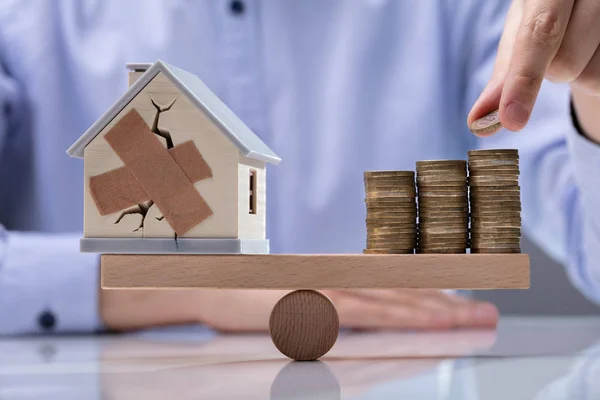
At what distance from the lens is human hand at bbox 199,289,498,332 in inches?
56.6

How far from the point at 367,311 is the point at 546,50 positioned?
69cm

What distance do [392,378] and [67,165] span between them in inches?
52.2

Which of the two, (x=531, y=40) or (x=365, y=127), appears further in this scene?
(x=365, y=127)

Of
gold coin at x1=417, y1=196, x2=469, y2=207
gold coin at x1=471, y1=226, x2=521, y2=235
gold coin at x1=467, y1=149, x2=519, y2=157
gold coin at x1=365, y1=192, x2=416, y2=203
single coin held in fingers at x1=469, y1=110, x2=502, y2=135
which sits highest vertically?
single coin held in fingers at x1=469, y1=110, x2=502, y2=135

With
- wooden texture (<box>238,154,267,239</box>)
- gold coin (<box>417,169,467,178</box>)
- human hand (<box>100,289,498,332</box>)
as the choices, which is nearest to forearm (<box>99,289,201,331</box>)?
human hand (<box>100,289,498,332</box>)

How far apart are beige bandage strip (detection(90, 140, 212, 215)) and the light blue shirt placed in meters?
0.88

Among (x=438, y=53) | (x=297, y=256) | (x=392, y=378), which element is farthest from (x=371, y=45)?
(x=392, y=378)

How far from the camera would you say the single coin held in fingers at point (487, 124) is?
0.96m

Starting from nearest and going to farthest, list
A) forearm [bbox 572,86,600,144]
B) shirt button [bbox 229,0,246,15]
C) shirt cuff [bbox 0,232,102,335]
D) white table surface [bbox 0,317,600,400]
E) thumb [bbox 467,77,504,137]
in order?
white table surface [bbox 0,317,600,400]
thumb [bbox 467,77,504,137]
forearm [bbox 572,86,600,144]
shirt cuff [bbox 0,232,102,335]
shirt button [bbox 229,0,246,15]

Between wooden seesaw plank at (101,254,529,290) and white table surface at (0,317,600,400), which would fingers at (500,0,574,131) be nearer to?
wooden seesaw plank at (101,254,529,290)

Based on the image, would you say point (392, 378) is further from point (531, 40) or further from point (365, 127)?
point (365, 127)

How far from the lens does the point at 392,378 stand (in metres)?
0.89

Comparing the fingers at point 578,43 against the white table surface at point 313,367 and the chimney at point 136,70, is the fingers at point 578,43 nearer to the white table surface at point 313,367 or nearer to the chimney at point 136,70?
the white table surface at point 313,367

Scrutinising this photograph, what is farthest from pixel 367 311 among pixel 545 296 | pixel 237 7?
pixel 545 296
